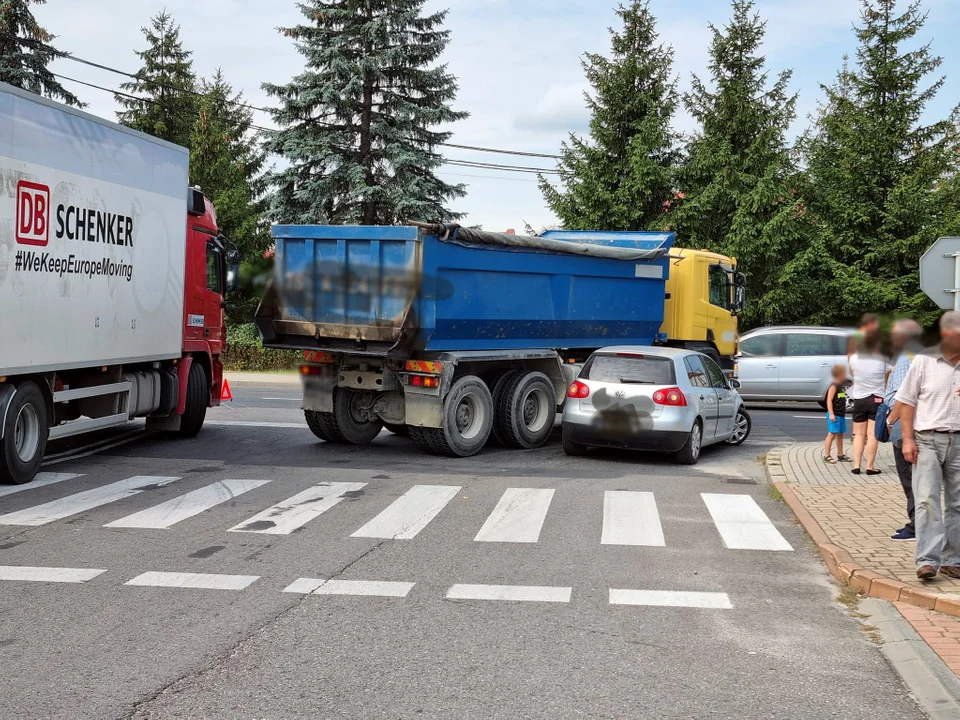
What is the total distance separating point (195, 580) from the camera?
7.13m

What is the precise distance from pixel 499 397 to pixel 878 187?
17365mm

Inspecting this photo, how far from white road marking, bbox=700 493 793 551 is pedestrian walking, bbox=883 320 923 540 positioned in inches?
37.6

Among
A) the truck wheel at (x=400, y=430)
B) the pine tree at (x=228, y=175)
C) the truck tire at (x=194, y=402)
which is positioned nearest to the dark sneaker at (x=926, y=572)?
the truck wheel at (x=400, y=430)

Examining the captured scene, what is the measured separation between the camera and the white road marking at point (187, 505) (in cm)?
918

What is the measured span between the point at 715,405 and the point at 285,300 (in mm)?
5745

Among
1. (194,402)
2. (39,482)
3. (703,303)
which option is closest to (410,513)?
(39,482)

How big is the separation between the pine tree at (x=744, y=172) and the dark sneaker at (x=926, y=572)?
22.4 m

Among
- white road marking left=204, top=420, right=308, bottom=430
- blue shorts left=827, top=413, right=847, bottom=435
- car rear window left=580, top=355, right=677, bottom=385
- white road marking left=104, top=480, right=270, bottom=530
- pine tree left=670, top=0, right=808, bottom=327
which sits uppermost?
pine tree left=670, top=0, right=808, bottom=327

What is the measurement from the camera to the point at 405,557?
8047mm

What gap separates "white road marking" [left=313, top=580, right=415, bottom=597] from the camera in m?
6.89

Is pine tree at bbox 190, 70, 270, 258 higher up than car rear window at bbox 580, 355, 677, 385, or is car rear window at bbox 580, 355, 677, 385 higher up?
pine tree at bbox 190, 70, 270, 258

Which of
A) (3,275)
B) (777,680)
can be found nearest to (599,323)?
(3,275)

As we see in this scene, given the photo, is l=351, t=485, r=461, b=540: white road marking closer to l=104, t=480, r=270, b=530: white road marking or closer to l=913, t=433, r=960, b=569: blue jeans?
l=104, t=480, r=270, b=530: white road marking

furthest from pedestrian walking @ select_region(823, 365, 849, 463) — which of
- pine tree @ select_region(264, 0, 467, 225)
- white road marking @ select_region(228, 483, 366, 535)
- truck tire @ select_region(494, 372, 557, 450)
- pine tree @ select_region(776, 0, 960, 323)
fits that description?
pine tree @ select_region(264, 0, 467, 225)
